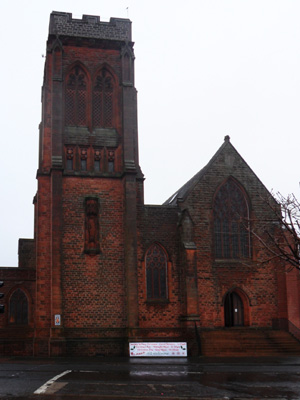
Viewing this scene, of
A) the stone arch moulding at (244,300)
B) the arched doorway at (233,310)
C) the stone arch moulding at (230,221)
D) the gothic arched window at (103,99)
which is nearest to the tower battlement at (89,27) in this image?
the gothic arched window at (103,99)

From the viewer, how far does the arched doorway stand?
110 feet

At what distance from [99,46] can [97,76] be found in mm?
1855

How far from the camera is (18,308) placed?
3325 cm

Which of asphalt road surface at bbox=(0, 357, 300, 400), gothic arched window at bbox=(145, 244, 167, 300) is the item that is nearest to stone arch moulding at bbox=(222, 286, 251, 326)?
gothic arched window at bbox=(145, 244, 167, 300)

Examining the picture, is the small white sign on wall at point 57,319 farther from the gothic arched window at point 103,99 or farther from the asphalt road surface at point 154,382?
the gothic arched window at point 103,99

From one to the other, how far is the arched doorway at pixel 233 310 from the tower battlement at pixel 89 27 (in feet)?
56.8

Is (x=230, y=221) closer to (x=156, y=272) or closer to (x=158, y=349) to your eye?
(x=156, y=272)

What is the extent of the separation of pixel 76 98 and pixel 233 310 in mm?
16020

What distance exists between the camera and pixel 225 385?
16.2 metres

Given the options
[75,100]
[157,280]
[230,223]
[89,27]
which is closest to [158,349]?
[157,280]

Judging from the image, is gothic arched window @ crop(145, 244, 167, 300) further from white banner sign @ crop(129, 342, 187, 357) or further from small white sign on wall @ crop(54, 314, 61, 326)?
small white sign on wall @ crop(54, 314, 61, 326)

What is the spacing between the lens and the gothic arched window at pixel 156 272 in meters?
32.5

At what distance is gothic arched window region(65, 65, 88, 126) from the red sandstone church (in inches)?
2.5

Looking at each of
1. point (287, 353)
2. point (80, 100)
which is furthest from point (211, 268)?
point (80, 100)
